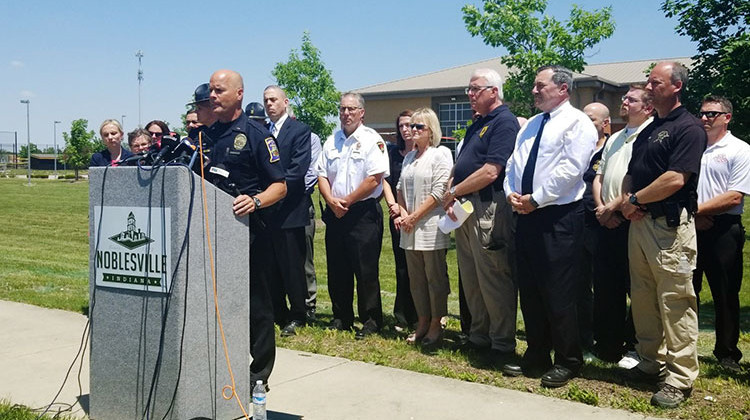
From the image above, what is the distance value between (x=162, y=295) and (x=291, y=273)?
10.6ft

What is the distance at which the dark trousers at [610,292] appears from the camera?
245 inches

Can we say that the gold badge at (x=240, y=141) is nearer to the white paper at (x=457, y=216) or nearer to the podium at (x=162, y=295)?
the podium at (x=162, y=295)

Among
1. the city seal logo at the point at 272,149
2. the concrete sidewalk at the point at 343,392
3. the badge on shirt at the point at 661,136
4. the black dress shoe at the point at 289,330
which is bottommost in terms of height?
the concrete sidewalk at the point at 343,392

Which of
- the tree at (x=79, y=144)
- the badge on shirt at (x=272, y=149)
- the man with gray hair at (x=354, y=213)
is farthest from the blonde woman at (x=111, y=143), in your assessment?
the tree at (x=79, y=144)

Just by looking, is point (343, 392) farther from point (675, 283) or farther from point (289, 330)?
point (675, 283)

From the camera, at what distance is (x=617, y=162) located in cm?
609

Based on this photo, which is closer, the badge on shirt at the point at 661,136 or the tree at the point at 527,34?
the badge on shirt at the point at 661,136

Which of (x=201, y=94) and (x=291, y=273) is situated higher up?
(x=201, y=94)

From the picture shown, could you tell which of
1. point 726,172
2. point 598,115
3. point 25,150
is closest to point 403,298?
point 598,115

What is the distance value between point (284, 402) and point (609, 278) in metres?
2.99

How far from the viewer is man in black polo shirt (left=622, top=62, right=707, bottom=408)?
16.7 feet

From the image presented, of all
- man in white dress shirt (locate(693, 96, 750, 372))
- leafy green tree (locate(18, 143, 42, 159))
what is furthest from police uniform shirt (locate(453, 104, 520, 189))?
leafy green tree (locate(18, 143, 42, 159))

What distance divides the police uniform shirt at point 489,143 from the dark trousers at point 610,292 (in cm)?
107

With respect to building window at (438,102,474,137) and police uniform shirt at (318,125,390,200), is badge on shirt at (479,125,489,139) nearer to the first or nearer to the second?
police uniform shirt at (318,125,390,200)
